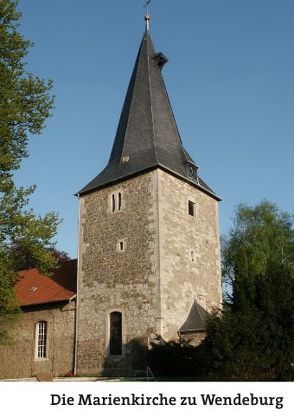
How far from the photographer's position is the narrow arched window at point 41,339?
2333 cm

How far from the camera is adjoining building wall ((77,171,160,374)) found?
A: 20.1 m

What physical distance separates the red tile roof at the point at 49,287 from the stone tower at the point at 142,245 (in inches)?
63.0

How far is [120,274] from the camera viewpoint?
843 inches

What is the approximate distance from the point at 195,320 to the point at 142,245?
3745 mm

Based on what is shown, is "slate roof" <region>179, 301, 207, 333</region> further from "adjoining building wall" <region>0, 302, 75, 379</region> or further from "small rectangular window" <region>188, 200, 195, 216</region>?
"adjoining building wall" <region>0, 302, 75, 379</region>

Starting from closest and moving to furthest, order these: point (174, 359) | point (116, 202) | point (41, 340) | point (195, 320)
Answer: point (174, 359), point (195, 320), point (116, 202), point (41, 340)

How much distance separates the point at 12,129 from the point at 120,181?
330 inches

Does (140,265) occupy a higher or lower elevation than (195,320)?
higher

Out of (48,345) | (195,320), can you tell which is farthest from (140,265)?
(48,345)

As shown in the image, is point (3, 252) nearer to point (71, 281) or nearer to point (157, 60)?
point (71, 281)

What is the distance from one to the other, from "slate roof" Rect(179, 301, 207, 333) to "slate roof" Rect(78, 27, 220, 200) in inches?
233

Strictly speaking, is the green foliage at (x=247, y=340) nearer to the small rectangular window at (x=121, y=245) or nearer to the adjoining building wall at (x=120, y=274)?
the adjoining building wall at (x=120, y=274)

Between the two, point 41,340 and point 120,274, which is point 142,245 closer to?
point 120,274

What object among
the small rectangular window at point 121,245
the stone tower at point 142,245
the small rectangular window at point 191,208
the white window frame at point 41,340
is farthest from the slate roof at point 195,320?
the white window frame at point 41,340
